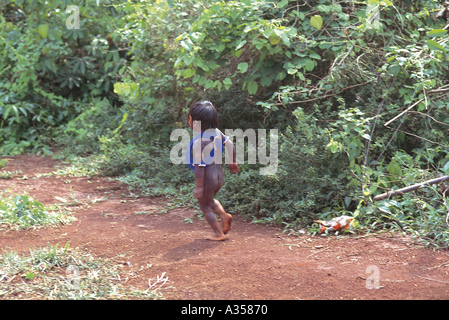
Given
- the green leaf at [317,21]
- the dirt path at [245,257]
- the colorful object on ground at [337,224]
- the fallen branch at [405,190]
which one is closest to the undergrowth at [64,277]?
the dirt path at [245,257]

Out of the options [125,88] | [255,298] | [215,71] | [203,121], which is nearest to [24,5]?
[125,88]

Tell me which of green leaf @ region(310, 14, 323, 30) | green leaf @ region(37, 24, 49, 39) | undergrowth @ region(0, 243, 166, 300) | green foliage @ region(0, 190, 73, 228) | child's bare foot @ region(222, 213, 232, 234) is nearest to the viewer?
undergrowth @ region(0, 243, 166, 300)

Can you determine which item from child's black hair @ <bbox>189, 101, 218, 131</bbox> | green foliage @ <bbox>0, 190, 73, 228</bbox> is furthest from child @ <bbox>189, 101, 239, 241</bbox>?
green foliage @ <bbox>0, 190, 73, 228</bbox>

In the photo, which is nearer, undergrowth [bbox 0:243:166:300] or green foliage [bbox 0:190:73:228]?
undergrowth [bbox 0:243:166:300]

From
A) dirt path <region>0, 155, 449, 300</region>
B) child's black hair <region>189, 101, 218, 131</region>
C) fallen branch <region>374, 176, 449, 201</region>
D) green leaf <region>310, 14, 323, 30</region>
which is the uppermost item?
green leaf <region>310, 14, 323, 30</region>

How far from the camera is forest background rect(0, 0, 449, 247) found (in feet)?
13.8

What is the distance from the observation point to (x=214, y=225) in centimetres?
385

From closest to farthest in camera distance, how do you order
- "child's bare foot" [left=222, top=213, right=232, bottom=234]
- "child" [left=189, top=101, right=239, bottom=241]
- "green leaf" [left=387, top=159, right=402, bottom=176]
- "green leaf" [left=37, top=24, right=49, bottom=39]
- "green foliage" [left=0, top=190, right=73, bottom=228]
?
"child" [left=189, top=101, right=239, bottom=241]
"child's bare foot" [left=222, top=213, right=232, bottom=234]
"green foliage" [left=0, top=190, right=73, bottom=228]
"green leaf" [left=387, top=159, right=402, bottom=176]
"green leaf" [left=37, top=24, right=49, bottom=39]

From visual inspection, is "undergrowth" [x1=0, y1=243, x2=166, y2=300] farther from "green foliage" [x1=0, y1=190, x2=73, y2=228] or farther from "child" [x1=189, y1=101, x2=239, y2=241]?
"child" [x1=189, y1=101, x2=239, y2=241]

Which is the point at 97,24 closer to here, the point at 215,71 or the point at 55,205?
the point at 215,71

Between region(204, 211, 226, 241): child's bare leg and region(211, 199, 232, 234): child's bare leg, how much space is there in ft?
0.14

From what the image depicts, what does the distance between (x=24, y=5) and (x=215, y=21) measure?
5338 mm
